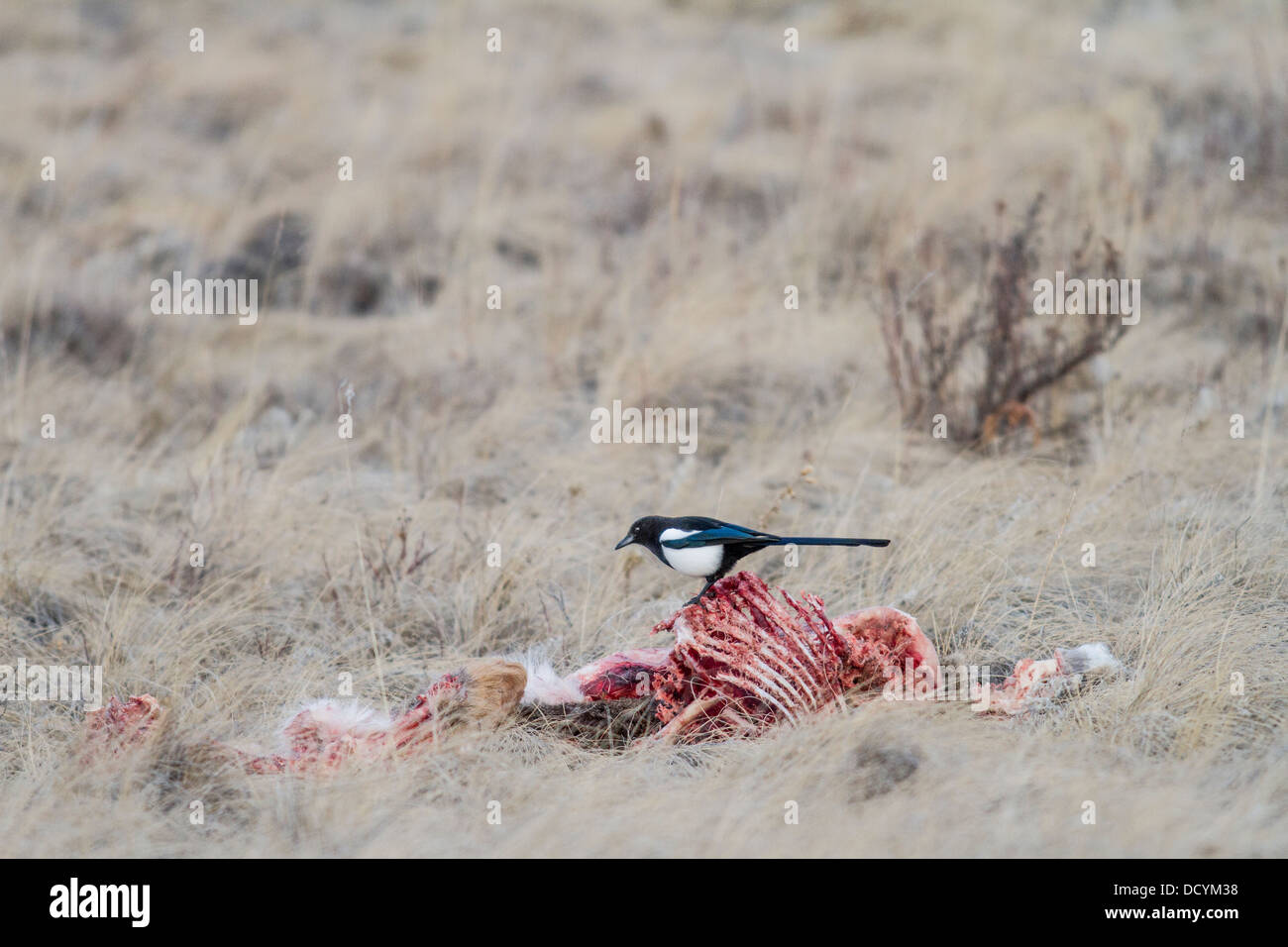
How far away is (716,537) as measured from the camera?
2.86 m

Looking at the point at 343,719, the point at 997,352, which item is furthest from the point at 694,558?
the point at 997,352

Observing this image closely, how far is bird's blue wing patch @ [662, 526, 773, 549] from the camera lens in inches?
112

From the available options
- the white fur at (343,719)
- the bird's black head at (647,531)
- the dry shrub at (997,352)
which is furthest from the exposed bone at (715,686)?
the dry shrub at (997,352)

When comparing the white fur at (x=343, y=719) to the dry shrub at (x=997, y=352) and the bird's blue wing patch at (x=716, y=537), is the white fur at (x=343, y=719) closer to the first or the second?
the bird's blue wing patch at (x=716, y=537)

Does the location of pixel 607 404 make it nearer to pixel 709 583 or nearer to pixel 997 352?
pixel 997 352

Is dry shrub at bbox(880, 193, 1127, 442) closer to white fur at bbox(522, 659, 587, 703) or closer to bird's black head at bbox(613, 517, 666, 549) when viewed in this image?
bird's black head at bbox(613, 517, 666, 549)

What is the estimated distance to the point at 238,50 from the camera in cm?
928

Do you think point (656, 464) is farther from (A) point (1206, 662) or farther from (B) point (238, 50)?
(B) point (238, 50)

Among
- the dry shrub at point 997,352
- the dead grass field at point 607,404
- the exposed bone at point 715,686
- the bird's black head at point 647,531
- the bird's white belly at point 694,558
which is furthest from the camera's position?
the dry shrub at point 997,352

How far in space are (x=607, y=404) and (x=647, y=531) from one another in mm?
1933

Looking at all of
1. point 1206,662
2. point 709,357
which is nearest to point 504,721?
point 1206,662

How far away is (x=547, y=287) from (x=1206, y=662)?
12.2 ft

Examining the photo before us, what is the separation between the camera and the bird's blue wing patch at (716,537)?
9.35 ft

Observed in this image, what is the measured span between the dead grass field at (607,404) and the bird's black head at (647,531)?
416 millimetres
